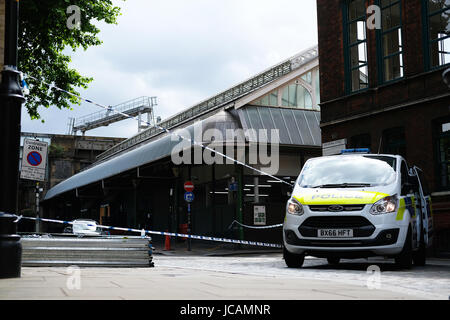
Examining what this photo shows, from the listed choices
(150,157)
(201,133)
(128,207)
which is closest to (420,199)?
(201,133)

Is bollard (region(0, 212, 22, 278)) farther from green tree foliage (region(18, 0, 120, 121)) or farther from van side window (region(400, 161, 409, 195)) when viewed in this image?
green tree foliage (region(18, 0, 120, 121))

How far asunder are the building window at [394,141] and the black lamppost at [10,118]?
13.4 metres

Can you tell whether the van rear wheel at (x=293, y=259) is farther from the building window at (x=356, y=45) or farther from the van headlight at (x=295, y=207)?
the building window at (x=356, y=45)

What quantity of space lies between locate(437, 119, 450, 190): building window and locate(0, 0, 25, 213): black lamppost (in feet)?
41.8

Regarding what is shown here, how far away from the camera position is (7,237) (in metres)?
7.67

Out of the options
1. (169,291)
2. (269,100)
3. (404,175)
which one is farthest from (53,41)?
(169,291)

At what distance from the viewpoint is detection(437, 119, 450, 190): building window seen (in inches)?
685

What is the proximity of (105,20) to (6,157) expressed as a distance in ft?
52.4

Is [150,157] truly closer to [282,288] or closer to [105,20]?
[105,20]

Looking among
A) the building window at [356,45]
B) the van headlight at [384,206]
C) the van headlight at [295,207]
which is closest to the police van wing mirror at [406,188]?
the van headlight at [384,206]

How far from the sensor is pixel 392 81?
1941 centimetres

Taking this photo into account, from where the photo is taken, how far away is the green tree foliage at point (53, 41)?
67.1ft

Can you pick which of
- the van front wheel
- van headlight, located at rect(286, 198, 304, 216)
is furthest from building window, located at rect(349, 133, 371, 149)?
van headlight, located at rect(286, 198, 304, 216)

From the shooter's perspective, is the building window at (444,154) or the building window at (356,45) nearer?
the building window at (444,154)
